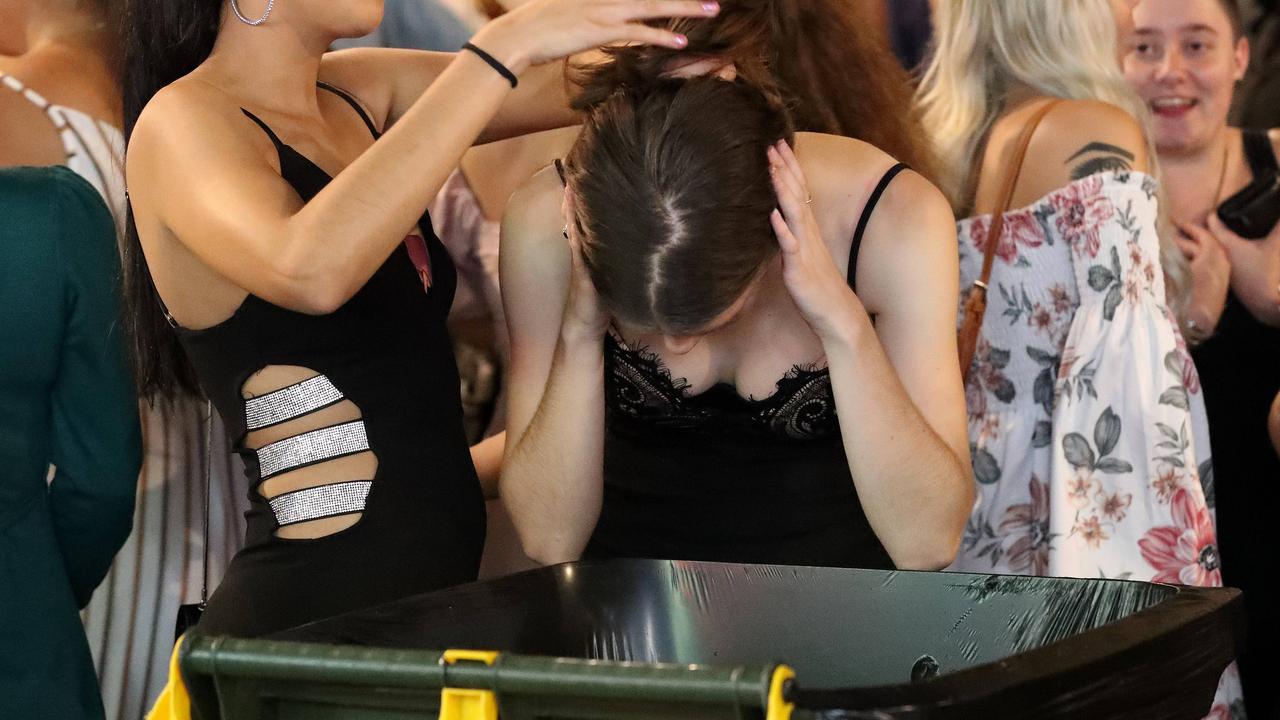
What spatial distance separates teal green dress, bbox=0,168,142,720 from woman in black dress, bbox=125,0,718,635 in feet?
0.38

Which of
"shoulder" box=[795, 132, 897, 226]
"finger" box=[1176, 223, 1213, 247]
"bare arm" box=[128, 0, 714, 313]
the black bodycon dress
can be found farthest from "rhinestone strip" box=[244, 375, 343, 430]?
"finger" box=[1176, 223, 1213, 247]

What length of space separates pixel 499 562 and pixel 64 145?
0.98 meters

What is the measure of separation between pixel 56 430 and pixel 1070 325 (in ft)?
4.84

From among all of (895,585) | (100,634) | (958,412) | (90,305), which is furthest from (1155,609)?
(100,634)

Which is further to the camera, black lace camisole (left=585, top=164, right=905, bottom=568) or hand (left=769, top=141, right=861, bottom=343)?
black lace camisole (left=585, top=164, right=905, bottom=568)

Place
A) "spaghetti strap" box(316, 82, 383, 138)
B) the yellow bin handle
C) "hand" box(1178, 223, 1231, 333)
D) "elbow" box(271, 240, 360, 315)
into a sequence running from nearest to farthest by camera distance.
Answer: the yellow bin handle, "elbow" box(271, 240, 360, 315), "spaghetti strap" box(316, 82, 383, 138), "hand" box(1178, 223, 1231, 333)

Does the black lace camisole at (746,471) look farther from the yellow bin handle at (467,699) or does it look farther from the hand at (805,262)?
the yellow bin handle at (467,699)

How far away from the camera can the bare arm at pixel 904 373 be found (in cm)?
148

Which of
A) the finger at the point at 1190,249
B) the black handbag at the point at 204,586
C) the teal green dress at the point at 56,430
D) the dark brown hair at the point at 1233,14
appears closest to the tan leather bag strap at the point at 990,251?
the finger at the point at 1190,249

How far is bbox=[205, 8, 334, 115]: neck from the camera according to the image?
1.53 m

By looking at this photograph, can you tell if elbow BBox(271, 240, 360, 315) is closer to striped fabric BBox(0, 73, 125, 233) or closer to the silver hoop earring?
the silver hoop earring

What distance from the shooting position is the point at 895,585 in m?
1.14

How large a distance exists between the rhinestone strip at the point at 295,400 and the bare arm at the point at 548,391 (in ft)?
0.84

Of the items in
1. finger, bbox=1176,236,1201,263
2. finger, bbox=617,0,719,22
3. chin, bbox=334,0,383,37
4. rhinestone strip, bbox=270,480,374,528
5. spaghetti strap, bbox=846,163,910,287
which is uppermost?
chin, bbox=334,0,383,37
